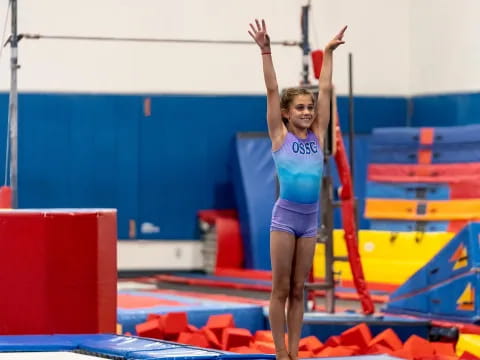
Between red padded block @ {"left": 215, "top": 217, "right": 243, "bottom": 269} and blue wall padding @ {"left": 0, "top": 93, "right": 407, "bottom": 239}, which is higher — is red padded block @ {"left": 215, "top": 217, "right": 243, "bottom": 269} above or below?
below

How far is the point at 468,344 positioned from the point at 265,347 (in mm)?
1269

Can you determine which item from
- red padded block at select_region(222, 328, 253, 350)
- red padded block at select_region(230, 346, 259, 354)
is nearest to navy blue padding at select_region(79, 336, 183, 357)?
red padded block at select_region(230, 346, 259, 354)

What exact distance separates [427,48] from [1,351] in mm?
8735

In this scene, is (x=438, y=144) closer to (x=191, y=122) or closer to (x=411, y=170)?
(x=411, y=170)

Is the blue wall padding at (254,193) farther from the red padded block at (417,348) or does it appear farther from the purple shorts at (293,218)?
the purple shorts at (293,218)

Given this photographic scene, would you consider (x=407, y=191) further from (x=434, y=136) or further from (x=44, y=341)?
(x=44, y=341)

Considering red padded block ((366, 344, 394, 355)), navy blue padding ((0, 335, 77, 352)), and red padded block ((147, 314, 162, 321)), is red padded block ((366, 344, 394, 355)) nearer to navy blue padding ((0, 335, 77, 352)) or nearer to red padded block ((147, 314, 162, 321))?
red padded block ((147, 314, 162, 321))

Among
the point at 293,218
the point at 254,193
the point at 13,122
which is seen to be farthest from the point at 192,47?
the point at 293,218

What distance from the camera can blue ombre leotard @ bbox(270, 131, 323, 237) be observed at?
4977 mm

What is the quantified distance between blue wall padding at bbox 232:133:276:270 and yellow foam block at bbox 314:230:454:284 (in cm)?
108

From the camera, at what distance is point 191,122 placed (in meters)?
12.9

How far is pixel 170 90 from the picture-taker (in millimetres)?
12875

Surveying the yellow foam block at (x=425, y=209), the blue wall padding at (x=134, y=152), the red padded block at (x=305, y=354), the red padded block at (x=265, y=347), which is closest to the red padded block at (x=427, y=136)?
the yellow foam block at (x=425, y=209)

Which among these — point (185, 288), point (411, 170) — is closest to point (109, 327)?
point (185, 288)
